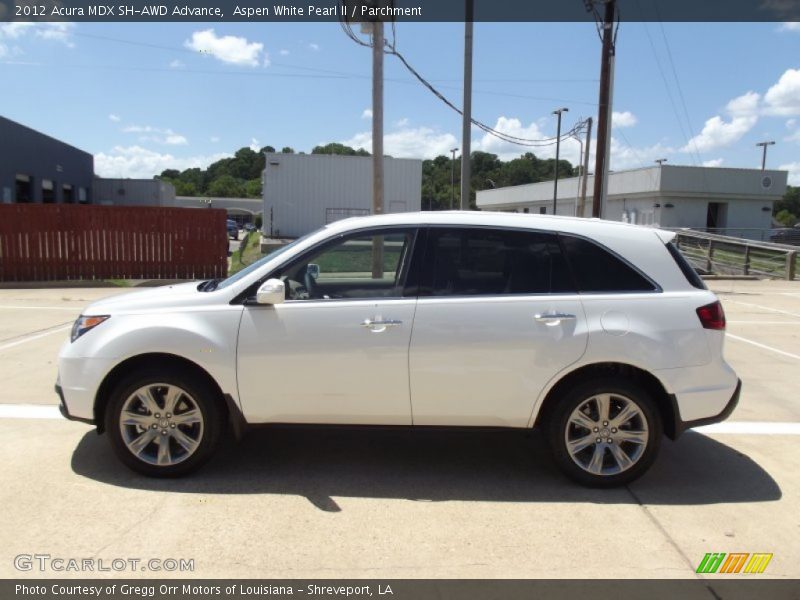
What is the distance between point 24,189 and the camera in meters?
32.9

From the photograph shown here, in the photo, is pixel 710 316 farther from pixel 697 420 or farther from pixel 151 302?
pixel 151 302

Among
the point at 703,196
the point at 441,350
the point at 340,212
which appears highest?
the point at 703,196

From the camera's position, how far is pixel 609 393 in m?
3.91

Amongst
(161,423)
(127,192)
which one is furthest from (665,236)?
(127,192)

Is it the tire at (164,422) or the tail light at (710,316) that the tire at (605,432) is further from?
the tire at (164,422)

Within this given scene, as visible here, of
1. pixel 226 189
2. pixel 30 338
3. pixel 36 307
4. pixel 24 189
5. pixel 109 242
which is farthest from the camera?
pixel 226 189

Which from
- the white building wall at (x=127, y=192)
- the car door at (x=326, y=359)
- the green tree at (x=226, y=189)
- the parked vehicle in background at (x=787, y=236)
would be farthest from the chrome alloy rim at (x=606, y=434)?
the green tree at (x=226, y=189)

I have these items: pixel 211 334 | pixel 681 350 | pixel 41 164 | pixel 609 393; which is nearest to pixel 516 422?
pixel 609 393

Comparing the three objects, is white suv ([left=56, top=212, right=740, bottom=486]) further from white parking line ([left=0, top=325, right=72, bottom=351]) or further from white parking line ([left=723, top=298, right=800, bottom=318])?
white parking line ([left=723, top=298, right=800, bottom=318])

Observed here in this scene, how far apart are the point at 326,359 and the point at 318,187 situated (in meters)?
33.5

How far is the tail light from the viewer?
3904 mm

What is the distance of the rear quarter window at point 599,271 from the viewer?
3.98m
